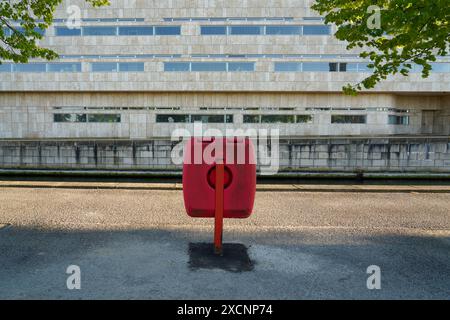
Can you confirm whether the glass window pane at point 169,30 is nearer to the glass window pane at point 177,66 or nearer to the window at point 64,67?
the glass window pane at point 177,66

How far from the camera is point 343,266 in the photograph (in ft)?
11.1

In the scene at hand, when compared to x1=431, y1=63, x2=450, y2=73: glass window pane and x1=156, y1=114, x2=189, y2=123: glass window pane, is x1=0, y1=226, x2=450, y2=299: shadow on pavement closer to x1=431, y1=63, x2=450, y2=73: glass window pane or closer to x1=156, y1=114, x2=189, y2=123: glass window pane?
x1=156, y1=114, x2=189, y2=123: glass window pane

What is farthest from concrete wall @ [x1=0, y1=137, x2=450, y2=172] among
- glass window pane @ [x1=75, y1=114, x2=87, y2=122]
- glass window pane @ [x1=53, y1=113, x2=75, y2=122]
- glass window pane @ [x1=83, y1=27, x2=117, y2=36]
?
glass window pane @ [x1=83, y1=27, x2=117, y2=36]

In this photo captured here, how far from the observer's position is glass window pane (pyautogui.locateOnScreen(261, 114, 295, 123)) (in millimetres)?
31109

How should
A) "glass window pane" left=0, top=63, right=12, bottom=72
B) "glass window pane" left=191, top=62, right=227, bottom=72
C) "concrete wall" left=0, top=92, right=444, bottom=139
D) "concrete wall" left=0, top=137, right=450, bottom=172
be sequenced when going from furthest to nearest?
"concrete wall" left=0, top=92, right=444, bottom=139 < "glass window pane" left=191, top=62, right=227, bottom=72 < "glass window pane" left=0, top=63, right=12, bottom=72 < "concrete wall" left=0, top=137, right=450, bottom=172

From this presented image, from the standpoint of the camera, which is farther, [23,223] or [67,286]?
[23,223]

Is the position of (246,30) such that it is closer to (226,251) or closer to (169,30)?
(169,30)

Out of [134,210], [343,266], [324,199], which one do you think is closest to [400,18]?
[324,199]

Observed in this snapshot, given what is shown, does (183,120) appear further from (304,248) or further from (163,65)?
(304,248)

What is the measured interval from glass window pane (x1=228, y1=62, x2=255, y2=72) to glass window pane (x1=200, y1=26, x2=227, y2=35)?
3.17 meters

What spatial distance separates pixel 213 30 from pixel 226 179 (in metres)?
29.6
